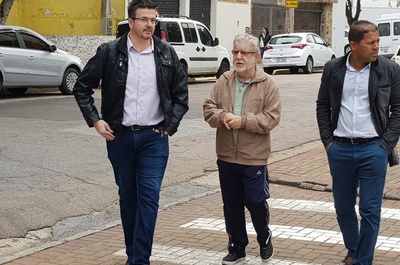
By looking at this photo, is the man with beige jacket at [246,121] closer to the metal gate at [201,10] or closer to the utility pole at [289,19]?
the metal gate at [201,10]

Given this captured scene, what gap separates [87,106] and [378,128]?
2.10 meters

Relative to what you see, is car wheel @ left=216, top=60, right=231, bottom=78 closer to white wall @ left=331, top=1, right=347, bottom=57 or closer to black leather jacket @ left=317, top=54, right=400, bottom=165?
white wall @ left=331, top=1, right=347, bottom=57

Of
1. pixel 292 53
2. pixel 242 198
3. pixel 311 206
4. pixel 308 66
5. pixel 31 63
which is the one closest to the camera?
pixel 242 198

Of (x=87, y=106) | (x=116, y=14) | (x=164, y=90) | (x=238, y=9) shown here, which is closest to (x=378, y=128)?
(x=164, y=90)

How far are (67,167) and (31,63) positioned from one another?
8.75 m

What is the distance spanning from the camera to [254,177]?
20.5 feet

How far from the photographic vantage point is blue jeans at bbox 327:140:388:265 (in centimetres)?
593

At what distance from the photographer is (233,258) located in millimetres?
6535

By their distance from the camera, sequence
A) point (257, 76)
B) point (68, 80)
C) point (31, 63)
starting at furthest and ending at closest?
point (68, 80)
point (31, 63)
point (257, 76)

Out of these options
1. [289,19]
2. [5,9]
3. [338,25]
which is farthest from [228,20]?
[5,9]

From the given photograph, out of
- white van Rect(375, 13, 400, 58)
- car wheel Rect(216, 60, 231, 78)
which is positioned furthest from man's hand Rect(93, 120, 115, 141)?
white van Rect(375, 13, 400, 58)

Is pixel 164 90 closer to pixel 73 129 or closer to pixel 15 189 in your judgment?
pixel 15 189

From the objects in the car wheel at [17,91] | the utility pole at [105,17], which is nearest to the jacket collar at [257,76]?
the car wheel at [17,91]

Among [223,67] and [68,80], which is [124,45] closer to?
[68,80]
